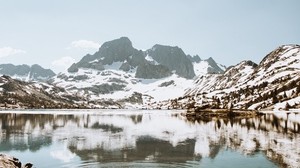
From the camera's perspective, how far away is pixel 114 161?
1976 inches

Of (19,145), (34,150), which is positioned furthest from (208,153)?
(19,145)

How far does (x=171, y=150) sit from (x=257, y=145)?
1743cm

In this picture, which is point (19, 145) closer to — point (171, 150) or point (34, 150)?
point (34, 150)

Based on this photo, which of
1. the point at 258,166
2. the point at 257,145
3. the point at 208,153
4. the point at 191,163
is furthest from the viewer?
the point at 257,145

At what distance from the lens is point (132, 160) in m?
51.2

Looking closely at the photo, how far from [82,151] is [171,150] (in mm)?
15474

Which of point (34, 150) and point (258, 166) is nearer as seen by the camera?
point (258, 166)

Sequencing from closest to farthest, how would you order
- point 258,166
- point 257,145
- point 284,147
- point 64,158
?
1. point 258,166
2. point 64,158
3. point 284,147
4. point 257,145

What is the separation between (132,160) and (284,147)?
28350 mm

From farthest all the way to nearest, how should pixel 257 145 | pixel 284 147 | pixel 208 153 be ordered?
1. pixel 257 145
2. pixel 284 147
3. pixel 208 153

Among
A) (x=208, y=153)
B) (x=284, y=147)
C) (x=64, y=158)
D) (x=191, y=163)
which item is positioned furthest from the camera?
(x=284, y=147)

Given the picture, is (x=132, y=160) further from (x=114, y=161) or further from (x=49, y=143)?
(x=49, y=143)

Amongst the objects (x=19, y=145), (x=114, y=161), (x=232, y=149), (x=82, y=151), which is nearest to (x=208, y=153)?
(x=232, y=149)

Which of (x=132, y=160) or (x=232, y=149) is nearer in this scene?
(x=132, y=160)
